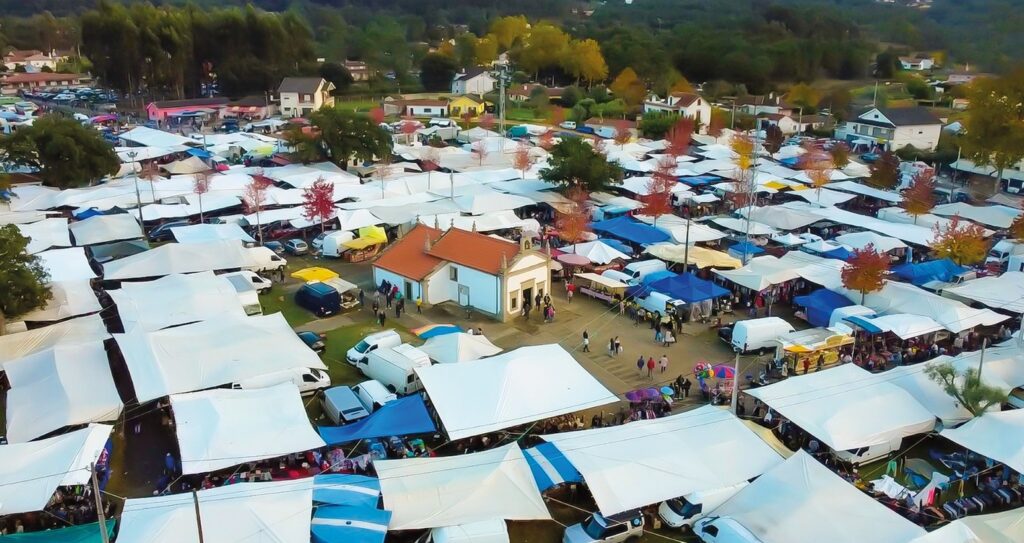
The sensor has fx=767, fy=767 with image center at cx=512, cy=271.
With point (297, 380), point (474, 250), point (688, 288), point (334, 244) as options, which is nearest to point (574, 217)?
point (474, 250)

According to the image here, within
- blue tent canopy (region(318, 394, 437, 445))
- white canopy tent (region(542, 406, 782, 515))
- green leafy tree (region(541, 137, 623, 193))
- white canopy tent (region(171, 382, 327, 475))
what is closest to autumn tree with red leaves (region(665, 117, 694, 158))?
green leafy tree (region(541, 137, 623, 193))

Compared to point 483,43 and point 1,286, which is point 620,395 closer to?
point 1,286

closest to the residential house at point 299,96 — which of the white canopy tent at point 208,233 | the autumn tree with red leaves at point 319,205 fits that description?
the autumn tree with red leaves at point 319,205

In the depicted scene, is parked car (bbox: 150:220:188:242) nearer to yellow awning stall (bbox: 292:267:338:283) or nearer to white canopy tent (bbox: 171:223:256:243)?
white canopy tent (bbox: 171:223:256:243)

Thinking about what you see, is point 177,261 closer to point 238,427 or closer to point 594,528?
point 238,427

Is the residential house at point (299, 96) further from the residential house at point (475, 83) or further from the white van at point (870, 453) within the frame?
the white van at point (870, 453)

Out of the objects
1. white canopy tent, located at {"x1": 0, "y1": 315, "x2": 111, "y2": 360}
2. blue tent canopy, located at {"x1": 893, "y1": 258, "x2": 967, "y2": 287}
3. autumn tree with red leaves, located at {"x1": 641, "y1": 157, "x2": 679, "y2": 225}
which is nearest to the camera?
white canopy tent, located at {"x1": 0, "y1": 315, "x2": 111, "y2": 360}
